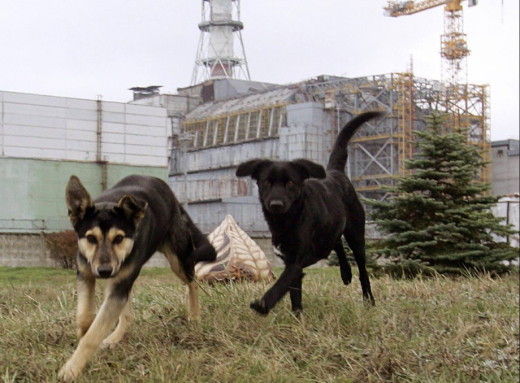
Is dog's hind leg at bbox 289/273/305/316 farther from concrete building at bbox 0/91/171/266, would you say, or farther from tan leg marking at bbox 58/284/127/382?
concrete building at bbox 0/91/171/266

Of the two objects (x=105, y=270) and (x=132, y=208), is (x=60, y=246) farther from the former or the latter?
(x=105, y=270)

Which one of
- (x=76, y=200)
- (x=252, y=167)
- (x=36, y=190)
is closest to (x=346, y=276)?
(x=252, y=167)

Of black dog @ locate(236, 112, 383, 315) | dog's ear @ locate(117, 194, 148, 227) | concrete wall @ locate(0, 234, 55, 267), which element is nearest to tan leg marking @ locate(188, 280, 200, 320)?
black dog @ locate(236, 112, 383, 315)

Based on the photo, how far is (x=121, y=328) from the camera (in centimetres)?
632

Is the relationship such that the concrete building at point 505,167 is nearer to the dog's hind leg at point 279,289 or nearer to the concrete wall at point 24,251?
the concrete wall at point 24,251

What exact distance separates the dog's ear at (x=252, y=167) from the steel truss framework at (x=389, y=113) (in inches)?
1085

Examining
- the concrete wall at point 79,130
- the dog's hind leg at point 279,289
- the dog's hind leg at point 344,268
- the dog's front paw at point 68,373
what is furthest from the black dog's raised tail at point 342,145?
the dog's front paw at point 68,373

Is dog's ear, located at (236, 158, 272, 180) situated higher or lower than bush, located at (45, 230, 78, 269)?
higher

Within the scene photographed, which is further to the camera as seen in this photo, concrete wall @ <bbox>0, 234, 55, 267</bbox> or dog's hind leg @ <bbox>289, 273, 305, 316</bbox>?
concrete wall @ <bbox>0, 234, 55, 267</bbox>

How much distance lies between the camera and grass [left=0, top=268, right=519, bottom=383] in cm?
561

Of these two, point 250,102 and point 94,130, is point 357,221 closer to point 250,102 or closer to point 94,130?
point 94,130

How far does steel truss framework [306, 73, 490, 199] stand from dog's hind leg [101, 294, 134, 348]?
28638 millimetres

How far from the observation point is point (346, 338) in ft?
21.4

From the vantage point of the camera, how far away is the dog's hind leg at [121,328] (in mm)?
6176
